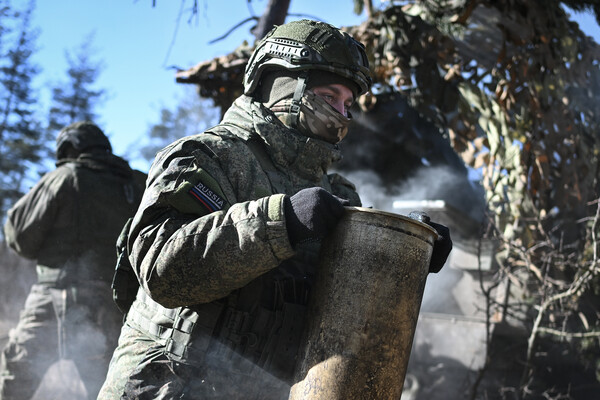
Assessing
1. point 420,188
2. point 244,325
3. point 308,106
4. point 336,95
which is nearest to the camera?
point 244,325

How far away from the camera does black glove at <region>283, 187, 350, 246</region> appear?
5.71ft

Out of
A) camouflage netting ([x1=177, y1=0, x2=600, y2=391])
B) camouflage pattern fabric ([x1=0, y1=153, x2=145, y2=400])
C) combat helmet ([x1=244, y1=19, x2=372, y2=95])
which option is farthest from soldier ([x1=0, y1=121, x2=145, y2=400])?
combat helmet ([x1=244, y1=19, x2=372, y2=95])

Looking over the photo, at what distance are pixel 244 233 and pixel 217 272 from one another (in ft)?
0.48

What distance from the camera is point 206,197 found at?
192 cm

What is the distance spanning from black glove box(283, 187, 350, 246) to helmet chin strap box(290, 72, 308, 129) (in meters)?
0.66

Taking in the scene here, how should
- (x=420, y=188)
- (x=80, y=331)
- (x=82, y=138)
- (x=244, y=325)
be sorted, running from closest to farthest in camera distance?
(x=244, y=325), (x=80, y=331), (x=82, y=138), (x=420, y=188)

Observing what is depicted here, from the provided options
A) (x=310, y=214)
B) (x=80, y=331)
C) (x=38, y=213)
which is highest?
(x=38, y=213)

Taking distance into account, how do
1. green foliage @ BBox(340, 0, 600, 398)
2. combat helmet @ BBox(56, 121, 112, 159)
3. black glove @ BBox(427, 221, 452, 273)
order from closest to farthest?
black glove @ BBox(427, 221, 452, 273)
combat helmet @ BBox(56, 121, 112, 159)
green foliage @ BBox(340, 0, 600, 398)

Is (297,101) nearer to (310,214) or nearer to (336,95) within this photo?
(336,95)

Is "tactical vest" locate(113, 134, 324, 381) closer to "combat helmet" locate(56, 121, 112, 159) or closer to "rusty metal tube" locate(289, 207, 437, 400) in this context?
"rusty metal tube" locate(289, 207, 437, 400)

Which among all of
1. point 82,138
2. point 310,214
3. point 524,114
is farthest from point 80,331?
point 524,114

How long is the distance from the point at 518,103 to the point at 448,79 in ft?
2.16

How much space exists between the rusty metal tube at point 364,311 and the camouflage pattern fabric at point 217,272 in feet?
0.70

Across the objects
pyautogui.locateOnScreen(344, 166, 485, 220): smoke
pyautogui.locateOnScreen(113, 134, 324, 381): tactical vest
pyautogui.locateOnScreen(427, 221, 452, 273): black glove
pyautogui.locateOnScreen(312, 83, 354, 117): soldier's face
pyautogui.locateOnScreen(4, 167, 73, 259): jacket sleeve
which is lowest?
pyautogui.locateOnScreen(113, 134, 324, 381): tactical vest
